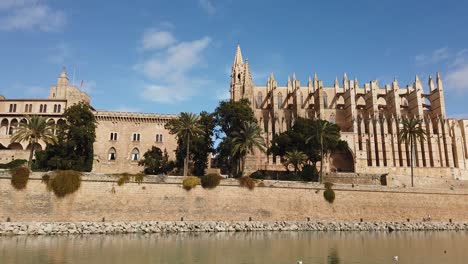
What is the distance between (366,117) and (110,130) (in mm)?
41262

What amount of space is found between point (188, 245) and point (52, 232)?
11.4 metres

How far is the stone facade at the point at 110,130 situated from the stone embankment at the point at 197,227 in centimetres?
2461

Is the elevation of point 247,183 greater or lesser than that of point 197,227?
greater

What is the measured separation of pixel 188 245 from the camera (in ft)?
79.9

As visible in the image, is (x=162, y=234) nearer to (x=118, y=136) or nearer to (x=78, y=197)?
(x=78, y=197)

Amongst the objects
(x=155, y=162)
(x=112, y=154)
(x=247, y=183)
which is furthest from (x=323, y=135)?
(x=112, y=154)

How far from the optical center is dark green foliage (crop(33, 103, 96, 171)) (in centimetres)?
4241

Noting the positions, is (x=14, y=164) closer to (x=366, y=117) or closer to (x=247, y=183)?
(x=247, y=183)

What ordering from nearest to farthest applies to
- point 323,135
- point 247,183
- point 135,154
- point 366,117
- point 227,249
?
point 227,249
point 247,183
point 323,135
point 135,154
point 366,117

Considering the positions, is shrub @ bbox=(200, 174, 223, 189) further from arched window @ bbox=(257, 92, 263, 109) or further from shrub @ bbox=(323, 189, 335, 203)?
arched window @ bbox=(257, 92, 263, 109)

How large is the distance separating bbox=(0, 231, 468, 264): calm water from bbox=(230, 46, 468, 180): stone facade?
27.5 metres

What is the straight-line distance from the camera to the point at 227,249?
74.8 feet

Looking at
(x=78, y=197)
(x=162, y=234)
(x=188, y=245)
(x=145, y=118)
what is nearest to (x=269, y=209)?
(x=162, y=234)

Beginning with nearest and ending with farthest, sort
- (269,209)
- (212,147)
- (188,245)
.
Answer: (188,245) < (269,209) < (212,147)
